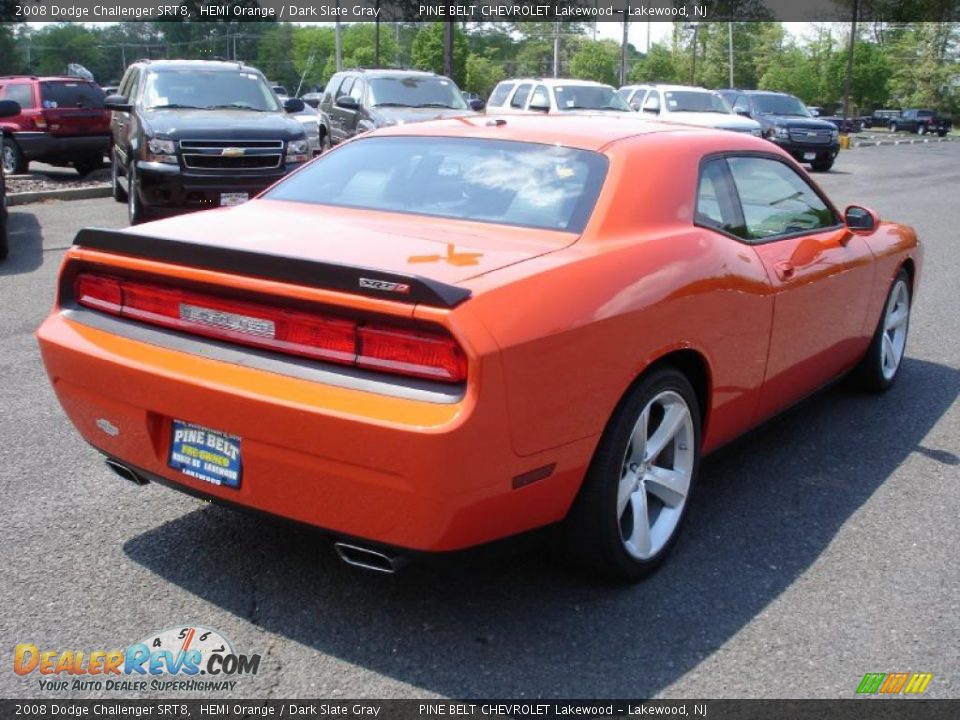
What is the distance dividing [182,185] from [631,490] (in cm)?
823

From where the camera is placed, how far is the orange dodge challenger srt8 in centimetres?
287

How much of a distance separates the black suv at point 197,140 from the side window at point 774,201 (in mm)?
6639

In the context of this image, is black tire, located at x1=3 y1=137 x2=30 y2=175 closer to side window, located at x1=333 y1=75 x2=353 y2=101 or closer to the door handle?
side window, located at x1=333 y1=75 x2=353 y2=101

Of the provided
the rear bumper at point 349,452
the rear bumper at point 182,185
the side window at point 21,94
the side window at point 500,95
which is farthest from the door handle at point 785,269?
the side window at point 500,95

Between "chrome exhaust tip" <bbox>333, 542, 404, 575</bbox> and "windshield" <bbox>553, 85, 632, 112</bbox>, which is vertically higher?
"windshield" <bbox>553, 85, 632, 112</bbox>

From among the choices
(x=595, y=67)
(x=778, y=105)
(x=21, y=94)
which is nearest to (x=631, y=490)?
(x=21, y=94)

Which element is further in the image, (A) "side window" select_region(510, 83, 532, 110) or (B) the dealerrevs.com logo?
(A) "side window" select_region(510, 83, 532, 110)

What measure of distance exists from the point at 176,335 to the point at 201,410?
336 mm

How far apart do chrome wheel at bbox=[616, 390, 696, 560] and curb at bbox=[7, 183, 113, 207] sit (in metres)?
12.0

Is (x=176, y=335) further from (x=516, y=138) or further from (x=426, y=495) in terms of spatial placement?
(x=516, y=138)

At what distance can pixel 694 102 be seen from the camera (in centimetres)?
2261

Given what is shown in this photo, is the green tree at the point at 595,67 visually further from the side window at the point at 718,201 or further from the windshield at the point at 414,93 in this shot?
the side window at the point at 718,201

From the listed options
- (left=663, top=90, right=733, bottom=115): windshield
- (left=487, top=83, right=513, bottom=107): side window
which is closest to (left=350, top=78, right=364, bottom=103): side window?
(left=487, top=83, right=513, bottom=107): side window

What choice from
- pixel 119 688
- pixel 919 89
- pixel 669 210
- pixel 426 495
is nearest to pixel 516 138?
pixel 669 210
